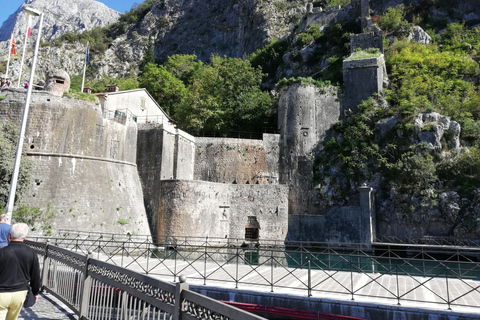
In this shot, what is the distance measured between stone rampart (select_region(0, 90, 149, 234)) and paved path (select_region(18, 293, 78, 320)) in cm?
1362

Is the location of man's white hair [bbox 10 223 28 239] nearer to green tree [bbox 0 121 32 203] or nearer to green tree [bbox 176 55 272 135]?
green tree [bbox 0 121 32 203]

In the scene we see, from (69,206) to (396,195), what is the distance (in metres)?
22.8

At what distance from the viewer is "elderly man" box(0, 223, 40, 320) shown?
4.10m

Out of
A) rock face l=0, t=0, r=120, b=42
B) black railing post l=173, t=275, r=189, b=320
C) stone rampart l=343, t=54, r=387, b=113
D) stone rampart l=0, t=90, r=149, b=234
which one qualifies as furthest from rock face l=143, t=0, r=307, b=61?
black railing post l=173, t=275, r=189, b=320

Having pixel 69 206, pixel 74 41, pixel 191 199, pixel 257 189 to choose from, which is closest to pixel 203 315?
pixel 69 206

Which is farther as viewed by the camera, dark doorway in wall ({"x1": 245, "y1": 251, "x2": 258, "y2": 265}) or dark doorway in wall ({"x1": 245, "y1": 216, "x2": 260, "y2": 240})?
dark doorway in wall ({"x1": 245, "y1": 216, "x2": 260, "y2": 240})

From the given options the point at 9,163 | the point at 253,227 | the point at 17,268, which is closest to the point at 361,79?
the point at 253,227

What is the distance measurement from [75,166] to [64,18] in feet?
418

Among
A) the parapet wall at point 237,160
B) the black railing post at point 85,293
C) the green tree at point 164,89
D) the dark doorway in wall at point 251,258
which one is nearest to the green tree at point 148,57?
the green tree at point 164,89

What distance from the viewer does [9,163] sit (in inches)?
707

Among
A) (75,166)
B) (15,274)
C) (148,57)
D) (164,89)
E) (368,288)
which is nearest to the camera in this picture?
(15,274)

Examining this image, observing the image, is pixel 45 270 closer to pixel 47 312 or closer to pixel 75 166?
pixel 47 312

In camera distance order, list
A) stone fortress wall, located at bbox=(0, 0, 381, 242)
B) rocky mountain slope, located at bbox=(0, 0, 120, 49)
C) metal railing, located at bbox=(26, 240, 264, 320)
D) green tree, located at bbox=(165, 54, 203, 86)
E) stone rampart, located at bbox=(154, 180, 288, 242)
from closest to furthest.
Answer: metal railing, located at bbox=(26, 240, 264, 320)
stone fortress wall, located at bbox=(0, 0, 381, 242)
stone rampart, located at bbox=(154, 180, 288, 242)
green tree, located at bbox=(165, 54, 203, 86)
rocky mountain slope, located at bbox=(0, 0, 120, 49)

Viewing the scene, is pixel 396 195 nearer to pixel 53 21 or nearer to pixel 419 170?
pixel 419 170
